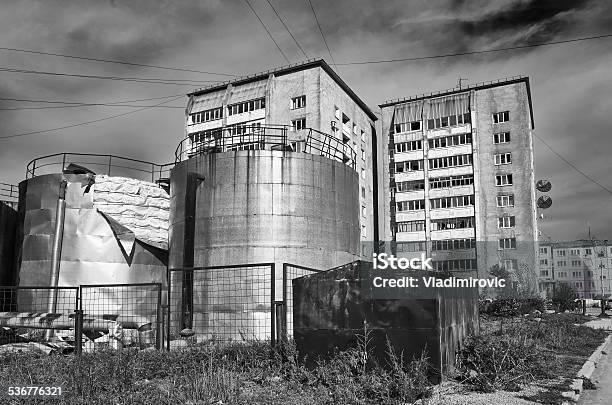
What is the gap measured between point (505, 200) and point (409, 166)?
12604 millimetres

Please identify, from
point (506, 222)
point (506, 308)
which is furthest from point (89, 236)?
point (506, 222)

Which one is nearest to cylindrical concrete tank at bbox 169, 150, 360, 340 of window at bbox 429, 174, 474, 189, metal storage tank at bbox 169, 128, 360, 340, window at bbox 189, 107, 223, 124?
metal storage tank at bbox 169, 128, 360, 340

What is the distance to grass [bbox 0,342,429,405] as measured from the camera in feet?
25.8

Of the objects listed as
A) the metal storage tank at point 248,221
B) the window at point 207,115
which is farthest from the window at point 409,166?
the metal storage tank at point 248,221

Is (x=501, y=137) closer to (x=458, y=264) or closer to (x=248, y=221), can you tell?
(x=458, y=264)

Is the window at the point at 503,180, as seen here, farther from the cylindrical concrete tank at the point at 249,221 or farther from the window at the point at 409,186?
the cylindrical concrete tank at the point at 249,221

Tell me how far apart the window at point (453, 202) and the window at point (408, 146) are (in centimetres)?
718

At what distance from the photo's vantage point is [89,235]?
2072cm

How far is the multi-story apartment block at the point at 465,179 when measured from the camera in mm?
65125

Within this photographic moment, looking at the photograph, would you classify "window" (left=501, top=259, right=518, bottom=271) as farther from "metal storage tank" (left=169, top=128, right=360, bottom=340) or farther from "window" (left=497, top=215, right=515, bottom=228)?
"metal storage tank" (left=169, top=128, right=360, bottom=340)

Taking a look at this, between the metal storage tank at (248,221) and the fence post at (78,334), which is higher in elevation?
the metal storage tank at (248,221)

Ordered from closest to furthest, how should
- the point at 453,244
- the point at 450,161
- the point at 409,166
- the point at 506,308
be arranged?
the point at 506,308 < the point at 453,244 < the point at 450,161 < the point at 409,166

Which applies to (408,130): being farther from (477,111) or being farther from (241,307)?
(241,307)

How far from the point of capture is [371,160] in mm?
72938
